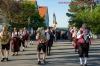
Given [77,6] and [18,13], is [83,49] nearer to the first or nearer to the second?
[18,13]

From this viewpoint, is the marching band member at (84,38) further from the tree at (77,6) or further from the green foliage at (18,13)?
the tree at (77,6)

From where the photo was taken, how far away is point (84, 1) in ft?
233

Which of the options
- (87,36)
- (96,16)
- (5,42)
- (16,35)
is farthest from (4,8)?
(87,36)

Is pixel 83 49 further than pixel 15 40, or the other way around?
pixel 15 40

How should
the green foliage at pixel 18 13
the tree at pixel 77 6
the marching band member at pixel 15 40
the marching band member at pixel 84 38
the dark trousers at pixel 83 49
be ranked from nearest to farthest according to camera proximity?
the marching band member at pixel 84 38 → the dark trousers at pixel 83 49 → the marching band member at pixel 15 40 → the green foliage at pixel 18 13 → the tree at pixel 77 6

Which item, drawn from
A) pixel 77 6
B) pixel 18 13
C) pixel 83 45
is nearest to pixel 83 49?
pixel 83 45

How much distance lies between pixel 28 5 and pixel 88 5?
2642 cm

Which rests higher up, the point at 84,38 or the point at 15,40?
the point at 84,38

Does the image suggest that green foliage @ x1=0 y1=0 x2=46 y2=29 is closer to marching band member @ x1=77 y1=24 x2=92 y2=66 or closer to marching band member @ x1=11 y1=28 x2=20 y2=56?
marching band member @ x1=11 y1=28 x2=20 y2=56

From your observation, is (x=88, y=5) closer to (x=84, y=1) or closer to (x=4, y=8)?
(x=84, y=1)

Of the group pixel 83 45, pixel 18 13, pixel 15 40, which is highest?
pixel 18 13

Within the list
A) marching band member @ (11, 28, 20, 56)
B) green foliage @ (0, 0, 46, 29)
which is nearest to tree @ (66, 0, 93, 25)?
green foliage @ (0, 0, 46, 29)

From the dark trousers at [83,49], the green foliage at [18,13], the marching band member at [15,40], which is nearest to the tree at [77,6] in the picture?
the green foliage at [18,13]

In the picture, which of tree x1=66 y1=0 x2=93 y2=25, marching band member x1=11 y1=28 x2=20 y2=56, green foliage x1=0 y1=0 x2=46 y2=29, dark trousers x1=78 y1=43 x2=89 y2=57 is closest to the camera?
dark trousers x1=78 y1=43 x2=89 y2=57
